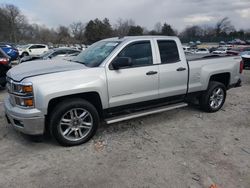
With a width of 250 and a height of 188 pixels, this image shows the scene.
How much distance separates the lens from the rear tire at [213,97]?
5969 mm

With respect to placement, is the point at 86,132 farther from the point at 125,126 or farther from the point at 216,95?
the point at 216,95

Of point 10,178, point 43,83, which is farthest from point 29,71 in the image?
point 10,178

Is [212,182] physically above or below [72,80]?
below

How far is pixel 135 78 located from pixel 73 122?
54.2 inches

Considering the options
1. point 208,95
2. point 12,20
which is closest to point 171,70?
point 208,95

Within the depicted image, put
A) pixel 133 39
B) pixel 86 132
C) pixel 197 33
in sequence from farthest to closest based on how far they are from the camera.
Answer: pixel 197 33
pixel 133 39
pixel 86 132

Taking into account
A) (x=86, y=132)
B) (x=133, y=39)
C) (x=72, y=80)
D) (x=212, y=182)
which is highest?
(x=133, y=39)

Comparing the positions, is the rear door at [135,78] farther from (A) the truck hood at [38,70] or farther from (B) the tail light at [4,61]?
(B) the tail light at [4,61]

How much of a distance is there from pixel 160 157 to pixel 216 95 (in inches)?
117

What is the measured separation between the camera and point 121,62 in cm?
434

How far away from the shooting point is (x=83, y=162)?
378cm

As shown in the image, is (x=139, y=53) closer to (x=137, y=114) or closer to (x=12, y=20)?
(x=137, y=114)

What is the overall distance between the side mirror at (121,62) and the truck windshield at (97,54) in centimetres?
24

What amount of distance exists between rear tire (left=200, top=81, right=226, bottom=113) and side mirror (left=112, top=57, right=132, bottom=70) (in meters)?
2.47
